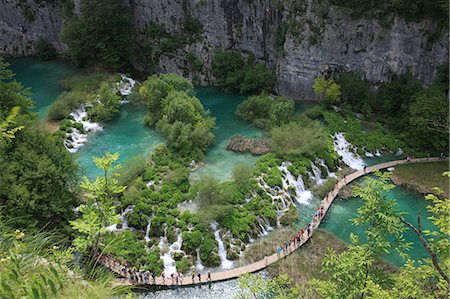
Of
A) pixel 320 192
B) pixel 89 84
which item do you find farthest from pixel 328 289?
pixel 89 84

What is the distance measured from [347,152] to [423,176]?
6.06 meters

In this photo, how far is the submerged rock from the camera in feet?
112

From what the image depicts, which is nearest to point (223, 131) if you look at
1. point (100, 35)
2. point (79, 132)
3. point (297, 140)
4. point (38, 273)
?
point (297, 140)

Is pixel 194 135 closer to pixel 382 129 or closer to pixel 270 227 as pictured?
pixel 270 227

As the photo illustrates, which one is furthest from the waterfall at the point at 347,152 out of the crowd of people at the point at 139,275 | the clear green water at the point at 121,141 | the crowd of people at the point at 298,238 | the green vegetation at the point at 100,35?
the green vegetation at the point at 100,35

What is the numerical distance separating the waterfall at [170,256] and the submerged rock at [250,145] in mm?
10603

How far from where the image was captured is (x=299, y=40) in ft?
136

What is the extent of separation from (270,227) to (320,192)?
519 cm

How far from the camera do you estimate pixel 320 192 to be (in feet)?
101

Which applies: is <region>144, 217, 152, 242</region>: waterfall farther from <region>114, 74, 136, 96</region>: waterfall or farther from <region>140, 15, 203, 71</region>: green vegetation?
<region>140, 15, 203, 71</region>: green vegetation

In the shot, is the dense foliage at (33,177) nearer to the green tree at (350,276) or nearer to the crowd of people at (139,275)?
the crowd of people at (139,275)

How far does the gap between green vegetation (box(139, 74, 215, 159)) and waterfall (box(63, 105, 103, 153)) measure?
5.15 metres

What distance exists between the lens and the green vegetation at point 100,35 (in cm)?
4584

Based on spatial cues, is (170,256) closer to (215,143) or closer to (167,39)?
(215,143)
